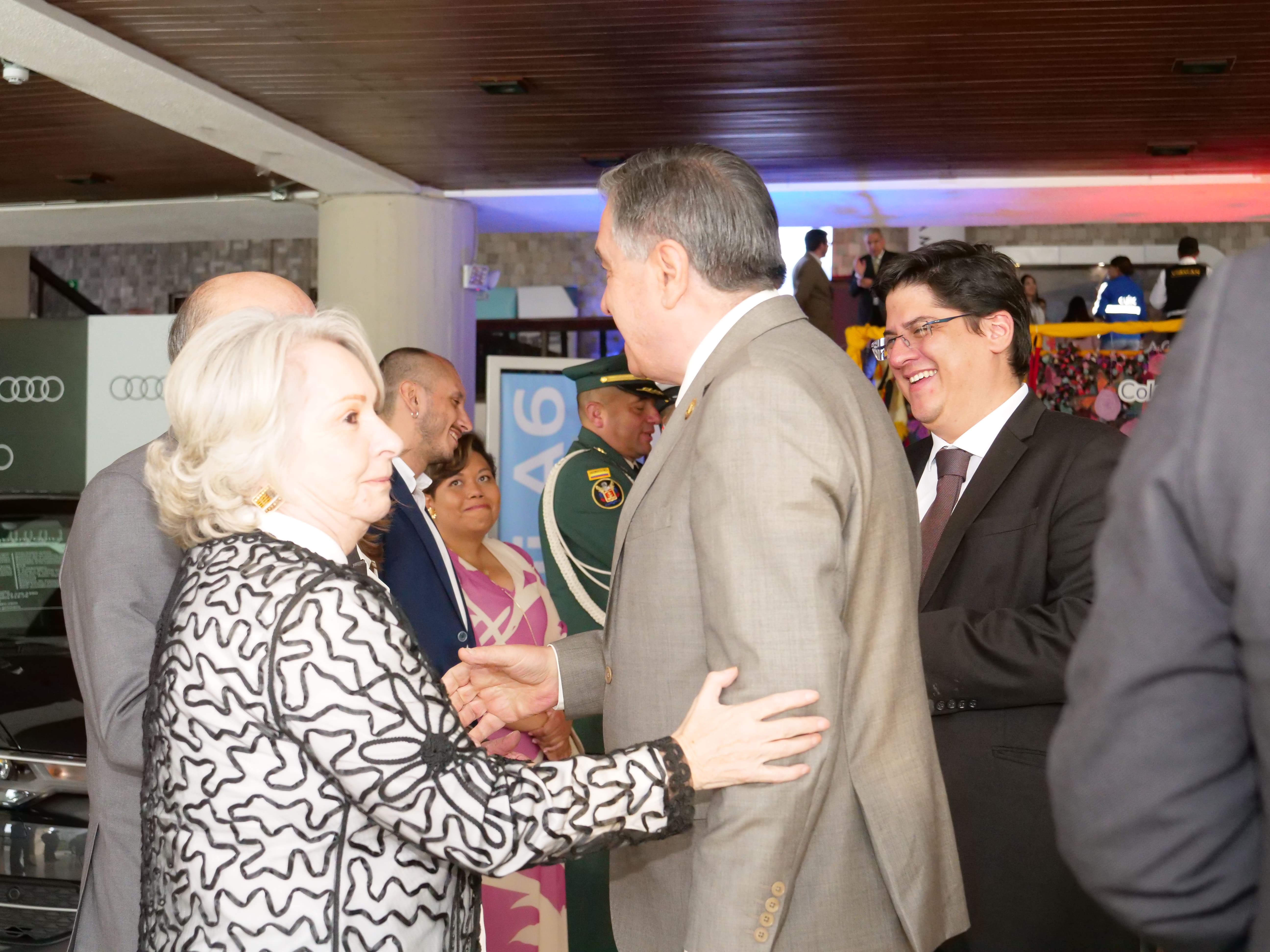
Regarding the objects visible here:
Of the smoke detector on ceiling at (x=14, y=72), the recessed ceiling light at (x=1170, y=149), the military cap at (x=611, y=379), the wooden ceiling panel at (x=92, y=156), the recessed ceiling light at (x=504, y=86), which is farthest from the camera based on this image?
the recessed ceiling light at (x=1170, y=149)

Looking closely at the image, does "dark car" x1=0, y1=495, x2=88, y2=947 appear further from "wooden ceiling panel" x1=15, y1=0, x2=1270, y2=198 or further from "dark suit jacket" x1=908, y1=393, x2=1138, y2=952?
"wooden ceiling panel" x1=15, y1=0, x2=1270, y2=198

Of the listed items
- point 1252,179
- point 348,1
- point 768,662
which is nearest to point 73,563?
point 768,662

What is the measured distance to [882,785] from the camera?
163 centimetres

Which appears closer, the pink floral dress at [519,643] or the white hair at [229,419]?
the white hair at [229,419]

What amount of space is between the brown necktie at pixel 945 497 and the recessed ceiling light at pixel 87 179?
7.18 m

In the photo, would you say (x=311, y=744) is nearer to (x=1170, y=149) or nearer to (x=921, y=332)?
(x=921, y=332)

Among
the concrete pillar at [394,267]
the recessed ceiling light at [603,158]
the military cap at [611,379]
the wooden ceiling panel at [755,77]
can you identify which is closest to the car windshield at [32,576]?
the military cap at [611,379]

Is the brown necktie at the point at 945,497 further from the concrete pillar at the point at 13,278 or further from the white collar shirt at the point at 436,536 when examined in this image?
the concrete pillar at the point at 13,278

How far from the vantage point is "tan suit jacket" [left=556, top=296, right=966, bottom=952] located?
152cm

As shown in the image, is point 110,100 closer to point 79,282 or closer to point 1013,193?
point 1013,193

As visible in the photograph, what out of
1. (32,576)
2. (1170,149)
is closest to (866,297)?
(1170,149)

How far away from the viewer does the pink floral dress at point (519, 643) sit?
3475 millimetres

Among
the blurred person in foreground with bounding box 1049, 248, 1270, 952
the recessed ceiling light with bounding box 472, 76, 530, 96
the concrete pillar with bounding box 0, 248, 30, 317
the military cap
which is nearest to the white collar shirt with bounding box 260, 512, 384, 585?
the blurred person in foreground with bounding box 1049, 248, 1270, 952

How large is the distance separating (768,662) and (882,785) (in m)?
0.26
